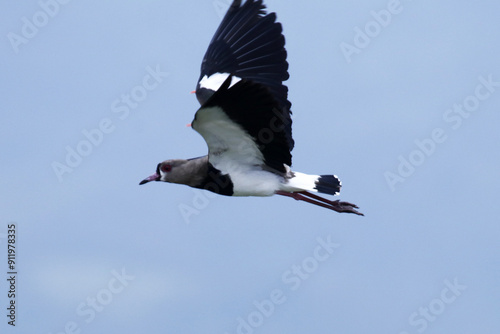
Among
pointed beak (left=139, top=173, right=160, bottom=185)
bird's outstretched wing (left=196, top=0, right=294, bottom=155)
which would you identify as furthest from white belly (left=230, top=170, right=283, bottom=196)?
pointed beak (left=139, top=173, right=160, bottom=185)

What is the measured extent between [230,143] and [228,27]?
208 centimetres

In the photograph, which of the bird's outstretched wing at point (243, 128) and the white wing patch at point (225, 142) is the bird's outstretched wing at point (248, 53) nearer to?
the bird's outstretched wing at point (243, 128)

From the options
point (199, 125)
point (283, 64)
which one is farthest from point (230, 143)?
point (283, 64)

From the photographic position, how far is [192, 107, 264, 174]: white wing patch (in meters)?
9.65

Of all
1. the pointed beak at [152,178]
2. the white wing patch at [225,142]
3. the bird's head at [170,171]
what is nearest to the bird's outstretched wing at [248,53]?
the white wing patch at [225,142]

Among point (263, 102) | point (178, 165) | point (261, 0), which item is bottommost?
point (178, 165)

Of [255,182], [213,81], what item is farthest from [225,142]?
[213,81]

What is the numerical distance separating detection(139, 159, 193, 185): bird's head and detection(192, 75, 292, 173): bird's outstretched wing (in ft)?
1.77

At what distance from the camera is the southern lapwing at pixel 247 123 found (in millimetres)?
9477

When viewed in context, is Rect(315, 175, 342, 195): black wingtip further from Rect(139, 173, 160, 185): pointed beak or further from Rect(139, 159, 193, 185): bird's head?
Rect(139, 173, 160, 185): pointed beak

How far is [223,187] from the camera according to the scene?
10.7 m

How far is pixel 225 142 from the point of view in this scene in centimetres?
1025

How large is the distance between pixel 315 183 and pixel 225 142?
1.42 m

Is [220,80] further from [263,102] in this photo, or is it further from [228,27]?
[263,102]
